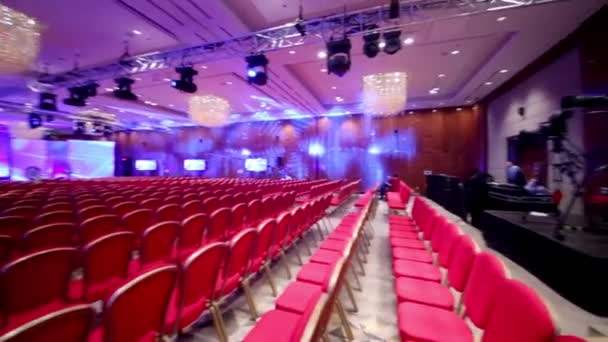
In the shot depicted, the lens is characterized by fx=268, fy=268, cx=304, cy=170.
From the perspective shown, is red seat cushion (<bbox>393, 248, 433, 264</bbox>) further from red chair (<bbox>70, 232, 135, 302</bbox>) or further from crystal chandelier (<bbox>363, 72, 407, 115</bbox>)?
crystal chandelier (<bbox>363, 72, 407, 115</bbox>)

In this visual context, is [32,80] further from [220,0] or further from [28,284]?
[28,284]

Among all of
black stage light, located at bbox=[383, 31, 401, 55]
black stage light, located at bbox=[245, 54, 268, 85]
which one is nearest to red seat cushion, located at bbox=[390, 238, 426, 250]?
black stage light, located at bbox=[383, 31, 401, 55]

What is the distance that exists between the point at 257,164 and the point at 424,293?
15.0 metres

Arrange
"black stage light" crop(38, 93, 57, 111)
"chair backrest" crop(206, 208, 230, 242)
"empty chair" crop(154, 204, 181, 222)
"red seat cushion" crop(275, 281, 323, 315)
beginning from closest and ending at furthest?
1. "red seat cushion" crop(275, 281, 323, 315)
2. "chair backrest" crop(206, 208, 230, 242)
3. "empty chair" crop(154, 204, 181, 222)
4. "black stage light" crop(38, 93, 57, 111)

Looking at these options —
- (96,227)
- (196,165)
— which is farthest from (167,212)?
(196,165)

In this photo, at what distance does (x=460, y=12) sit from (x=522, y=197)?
397 cm

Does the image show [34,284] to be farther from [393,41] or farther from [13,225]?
[393,41]

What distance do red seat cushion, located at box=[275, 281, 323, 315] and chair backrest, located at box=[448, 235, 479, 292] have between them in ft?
3.75

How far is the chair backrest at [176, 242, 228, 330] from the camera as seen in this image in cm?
161

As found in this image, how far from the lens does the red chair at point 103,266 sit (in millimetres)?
1994

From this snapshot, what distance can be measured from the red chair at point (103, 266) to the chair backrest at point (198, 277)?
2.41ft

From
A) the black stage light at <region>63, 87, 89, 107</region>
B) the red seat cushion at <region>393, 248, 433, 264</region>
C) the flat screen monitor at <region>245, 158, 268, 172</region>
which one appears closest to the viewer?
the red seat cushion at <region>393, 248, 433, 264</region>

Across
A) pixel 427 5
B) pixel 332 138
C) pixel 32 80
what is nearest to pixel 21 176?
pixel 32 80

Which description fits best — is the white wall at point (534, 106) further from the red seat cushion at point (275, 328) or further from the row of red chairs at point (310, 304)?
the red seat cushion at point (275, 328)
